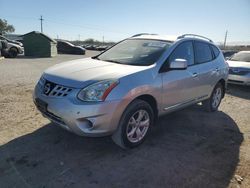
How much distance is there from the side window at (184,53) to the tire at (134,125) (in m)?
1.01

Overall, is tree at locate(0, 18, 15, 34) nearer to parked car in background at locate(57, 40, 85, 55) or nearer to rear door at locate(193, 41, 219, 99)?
parked car in background at locate(57, 40, 85, 55)

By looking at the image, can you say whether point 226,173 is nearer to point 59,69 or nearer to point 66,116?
point 66,116

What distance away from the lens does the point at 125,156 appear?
145 inches

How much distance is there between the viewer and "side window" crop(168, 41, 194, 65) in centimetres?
437

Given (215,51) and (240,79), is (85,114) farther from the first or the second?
(240,79)

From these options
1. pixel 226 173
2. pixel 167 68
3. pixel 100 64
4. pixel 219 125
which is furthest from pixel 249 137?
pixel 100 64

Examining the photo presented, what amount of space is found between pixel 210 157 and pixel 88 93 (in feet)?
6.73

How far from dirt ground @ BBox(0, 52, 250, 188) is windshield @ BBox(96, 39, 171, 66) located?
52.9 inches

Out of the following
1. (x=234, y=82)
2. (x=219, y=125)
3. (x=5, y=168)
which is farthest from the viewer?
(x=234, y=82)

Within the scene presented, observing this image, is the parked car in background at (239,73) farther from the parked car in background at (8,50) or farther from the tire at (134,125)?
the parked car in background at (8,50)

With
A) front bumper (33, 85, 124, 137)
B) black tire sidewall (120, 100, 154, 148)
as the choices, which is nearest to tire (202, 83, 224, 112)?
black tire sidewall (120, 100, 154, 148)

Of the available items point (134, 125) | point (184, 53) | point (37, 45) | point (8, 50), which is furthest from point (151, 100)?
point (37, 45)

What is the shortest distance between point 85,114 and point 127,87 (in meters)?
0.68

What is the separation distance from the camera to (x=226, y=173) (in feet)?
11.0
